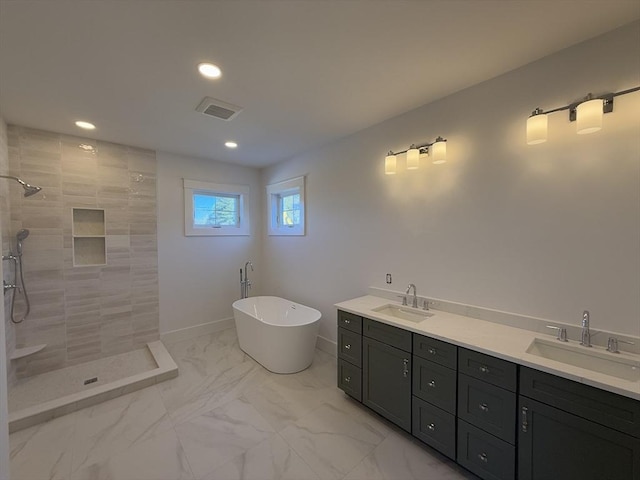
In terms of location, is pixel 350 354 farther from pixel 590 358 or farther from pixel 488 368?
pixel 590 358

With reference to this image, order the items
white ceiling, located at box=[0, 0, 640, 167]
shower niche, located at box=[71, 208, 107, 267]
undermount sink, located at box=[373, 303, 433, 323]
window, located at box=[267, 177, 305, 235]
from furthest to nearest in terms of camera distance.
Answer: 1. window, located at box=[267, 177, 305, 235]
2. shower niche, located at box=[71, 208, 107, 267]
3. undermount sink, located at box=[373, 303, 433, 323]
4. white ceiling, located at box=[0, 0, 640, 167]

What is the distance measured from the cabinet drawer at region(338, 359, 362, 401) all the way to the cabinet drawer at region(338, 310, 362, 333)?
34 cm

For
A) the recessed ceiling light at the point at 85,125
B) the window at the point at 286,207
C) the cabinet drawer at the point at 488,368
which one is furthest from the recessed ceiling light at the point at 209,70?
the cabinet drawer at the point at 488,368

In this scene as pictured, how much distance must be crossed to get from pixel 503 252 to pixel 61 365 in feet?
14.8

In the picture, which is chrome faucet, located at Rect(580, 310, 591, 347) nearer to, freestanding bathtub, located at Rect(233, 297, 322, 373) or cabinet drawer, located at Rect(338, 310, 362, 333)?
cabinet drawer, located at Rect(338, 310, 362, 333)

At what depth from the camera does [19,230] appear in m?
2.70

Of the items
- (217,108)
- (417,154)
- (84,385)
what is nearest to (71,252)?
(84,385)

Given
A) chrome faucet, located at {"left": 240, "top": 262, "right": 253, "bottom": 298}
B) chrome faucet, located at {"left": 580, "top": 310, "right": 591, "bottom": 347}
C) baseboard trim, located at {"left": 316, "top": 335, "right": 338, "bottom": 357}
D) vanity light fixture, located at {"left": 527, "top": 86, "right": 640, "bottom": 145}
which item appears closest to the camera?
vanity light fixture, located at {"left": 527, "top": 86, "right": 640, "bottom": 145}

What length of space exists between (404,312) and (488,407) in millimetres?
930

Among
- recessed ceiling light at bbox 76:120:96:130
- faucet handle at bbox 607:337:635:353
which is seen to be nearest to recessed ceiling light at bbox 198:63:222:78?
recessed ceiling light at bbox 76:120:96:130

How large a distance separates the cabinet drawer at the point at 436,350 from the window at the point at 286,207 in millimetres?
2215

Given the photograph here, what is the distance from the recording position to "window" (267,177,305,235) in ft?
12.3

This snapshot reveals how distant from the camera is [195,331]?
3.88m

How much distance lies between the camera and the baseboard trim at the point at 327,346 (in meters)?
3.26
